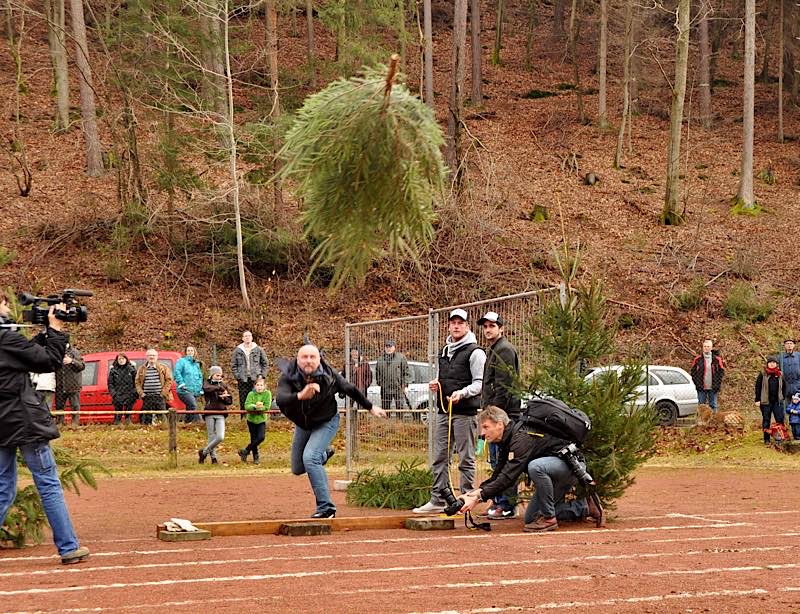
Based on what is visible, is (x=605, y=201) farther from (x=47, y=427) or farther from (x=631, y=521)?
(x=47, y=427)

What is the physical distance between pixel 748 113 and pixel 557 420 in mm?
32484

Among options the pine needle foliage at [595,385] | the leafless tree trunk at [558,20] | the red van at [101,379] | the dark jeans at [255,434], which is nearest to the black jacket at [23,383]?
the pine needle foliage at [595,385]

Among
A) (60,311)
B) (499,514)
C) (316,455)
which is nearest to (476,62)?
(499,514)

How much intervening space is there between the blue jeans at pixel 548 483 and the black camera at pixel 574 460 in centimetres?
4

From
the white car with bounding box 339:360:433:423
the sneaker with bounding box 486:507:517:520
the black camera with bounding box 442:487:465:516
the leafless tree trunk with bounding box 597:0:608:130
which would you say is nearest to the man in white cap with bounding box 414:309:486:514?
the black camera with bounding box 442:487:465:516

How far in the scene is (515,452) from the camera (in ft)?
35.9

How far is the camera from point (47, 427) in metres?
9.11

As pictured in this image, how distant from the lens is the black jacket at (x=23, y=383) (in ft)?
29.4

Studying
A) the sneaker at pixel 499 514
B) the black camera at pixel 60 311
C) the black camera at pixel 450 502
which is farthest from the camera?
the sneaker at pixel 499 514

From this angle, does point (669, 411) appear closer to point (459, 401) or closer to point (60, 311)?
point (459, 401)

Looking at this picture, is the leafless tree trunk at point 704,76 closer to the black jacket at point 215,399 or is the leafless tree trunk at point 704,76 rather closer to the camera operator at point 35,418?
the black jacket at point 215,399

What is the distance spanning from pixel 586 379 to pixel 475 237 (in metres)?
22.3

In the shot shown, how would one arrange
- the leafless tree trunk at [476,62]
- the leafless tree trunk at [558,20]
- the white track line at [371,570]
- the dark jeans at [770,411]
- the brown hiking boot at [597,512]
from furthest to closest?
the leafless tree trunk at [558,20] → the leafless tree trunk at [476,62] → the dark jeans at [770,411] → the brown hiking boot at [597,512] → the white track line at [371,570]

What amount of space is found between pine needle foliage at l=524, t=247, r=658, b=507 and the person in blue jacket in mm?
11340
